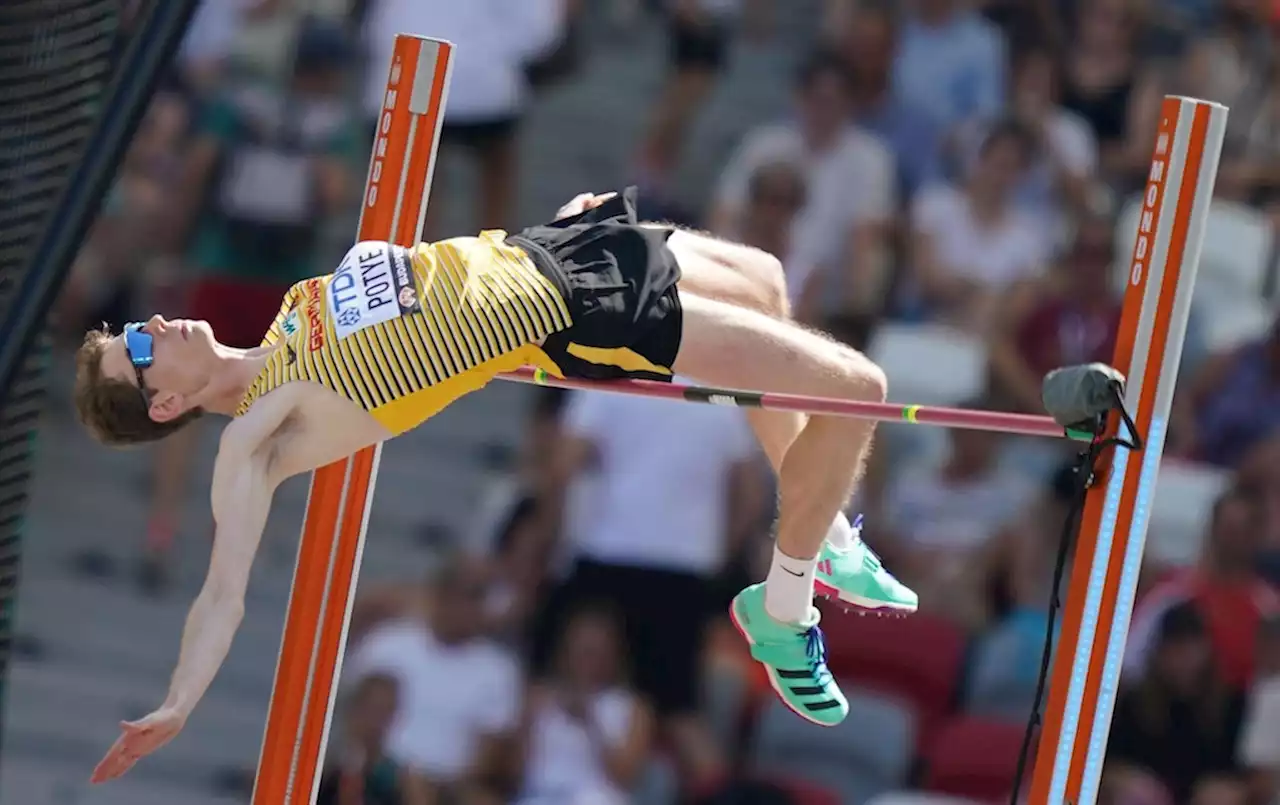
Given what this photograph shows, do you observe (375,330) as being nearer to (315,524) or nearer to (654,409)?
(315,524)

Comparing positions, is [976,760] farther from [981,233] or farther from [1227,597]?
[981,233]

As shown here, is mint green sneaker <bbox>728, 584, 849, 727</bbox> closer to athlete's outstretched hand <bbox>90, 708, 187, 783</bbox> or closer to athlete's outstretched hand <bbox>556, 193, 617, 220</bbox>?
athlete's outstretched hand <bbox>556, 193, 617, 220</bbox>

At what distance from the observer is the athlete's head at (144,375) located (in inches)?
165

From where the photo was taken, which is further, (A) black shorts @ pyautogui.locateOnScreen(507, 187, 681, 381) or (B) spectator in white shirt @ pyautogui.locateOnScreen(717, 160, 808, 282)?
(B) spectator in white shirt @ pyautogui.locateOnScreen(717, 160, 808, 282)

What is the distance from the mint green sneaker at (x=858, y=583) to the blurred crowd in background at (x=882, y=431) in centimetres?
190

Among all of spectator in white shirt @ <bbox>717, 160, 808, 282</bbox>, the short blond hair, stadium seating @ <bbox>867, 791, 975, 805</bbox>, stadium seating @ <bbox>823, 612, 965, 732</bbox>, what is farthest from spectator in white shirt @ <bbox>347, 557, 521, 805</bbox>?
the short blond hair

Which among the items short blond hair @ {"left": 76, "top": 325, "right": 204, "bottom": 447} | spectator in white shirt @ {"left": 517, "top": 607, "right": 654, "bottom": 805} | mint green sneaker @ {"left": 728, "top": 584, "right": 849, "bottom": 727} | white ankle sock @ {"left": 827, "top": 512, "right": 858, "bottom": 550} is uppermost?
short blond hair @ {"left": 76, "top": 325, "right": 204, "bottom": 447}

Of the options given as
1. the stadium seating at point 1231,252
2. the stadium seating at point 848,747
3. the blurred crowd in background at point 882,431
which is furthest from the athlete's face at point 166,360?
the stadium seating at point 1231,252

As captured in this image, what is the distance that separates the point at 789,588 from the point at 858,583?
0.23 meters

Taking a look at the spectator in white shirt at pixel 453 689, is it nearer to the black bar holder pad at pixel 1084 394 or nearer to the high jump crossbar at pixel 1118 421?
the high jump crossbar at pixel 1118 421

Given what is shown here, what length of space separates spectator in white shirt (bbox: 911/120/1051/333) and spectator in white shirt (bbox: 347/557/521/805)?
192 cm

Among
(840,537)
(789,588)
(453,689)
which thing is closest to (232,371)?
(789,588)

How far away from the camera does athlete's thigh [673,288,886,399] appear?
420cm

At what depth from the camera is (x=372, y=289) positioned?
406 centimetres
